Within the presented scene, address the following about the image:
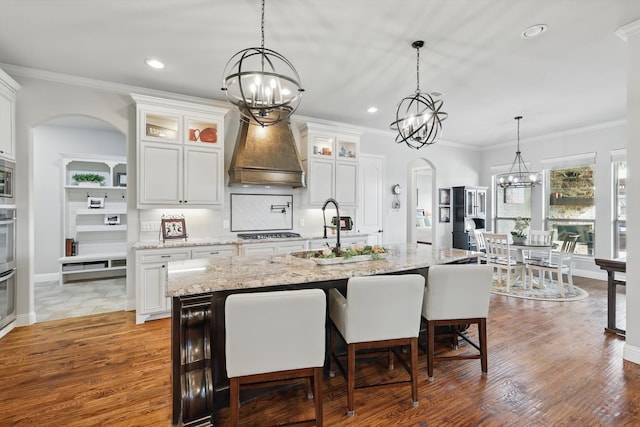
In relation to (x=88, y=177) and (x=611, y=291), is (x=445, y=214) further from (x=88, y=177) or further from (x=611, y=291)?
(x=88, y=177)

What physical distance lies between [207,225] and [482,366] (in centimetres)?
373

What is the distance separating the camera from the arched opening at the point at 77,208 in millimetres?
5367

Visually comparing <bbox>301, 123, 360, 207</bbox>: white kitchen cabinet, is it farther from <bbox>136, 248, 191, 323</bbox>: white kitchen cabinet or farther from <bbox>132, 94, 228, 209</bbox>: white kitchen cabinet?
<bbox>136, 248, 191, 323</bbox>: white kitchen cabinet

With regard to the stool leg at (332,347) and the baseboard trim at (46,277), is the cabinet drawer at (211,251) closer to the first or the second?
the stool leg at (332,347)

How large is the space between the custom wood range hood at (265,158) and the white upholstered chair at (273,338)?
109 inches

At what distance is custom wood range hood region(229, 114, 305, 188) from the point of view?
414 cm

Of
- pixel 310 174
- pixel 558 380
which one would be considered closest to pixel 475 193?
pixel 310 174

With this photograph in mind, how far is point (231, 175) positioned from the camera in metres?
4.31

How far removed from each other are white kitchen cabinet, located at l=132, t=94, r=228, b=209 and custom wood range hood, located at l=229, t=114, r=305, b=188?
28 centimetres

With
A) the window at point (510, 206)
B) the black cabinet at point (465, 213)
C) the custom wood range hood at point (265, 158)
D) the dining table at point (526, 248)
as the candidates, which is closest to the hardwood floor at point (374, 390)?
the dining table at point (526, 248)

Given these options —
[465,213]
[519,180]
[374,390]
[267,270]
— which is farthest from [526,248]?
[267,270]

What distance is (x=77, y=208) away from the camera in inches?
223

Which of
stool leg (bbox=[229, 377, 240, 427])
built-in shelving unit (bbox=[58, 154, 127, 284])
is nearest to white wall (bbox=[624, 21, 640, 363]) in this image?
stool leg (bbox=[229, 377, 240, 427])

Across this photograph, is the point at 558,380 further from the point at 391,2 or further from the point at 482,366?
the point at 391,2
